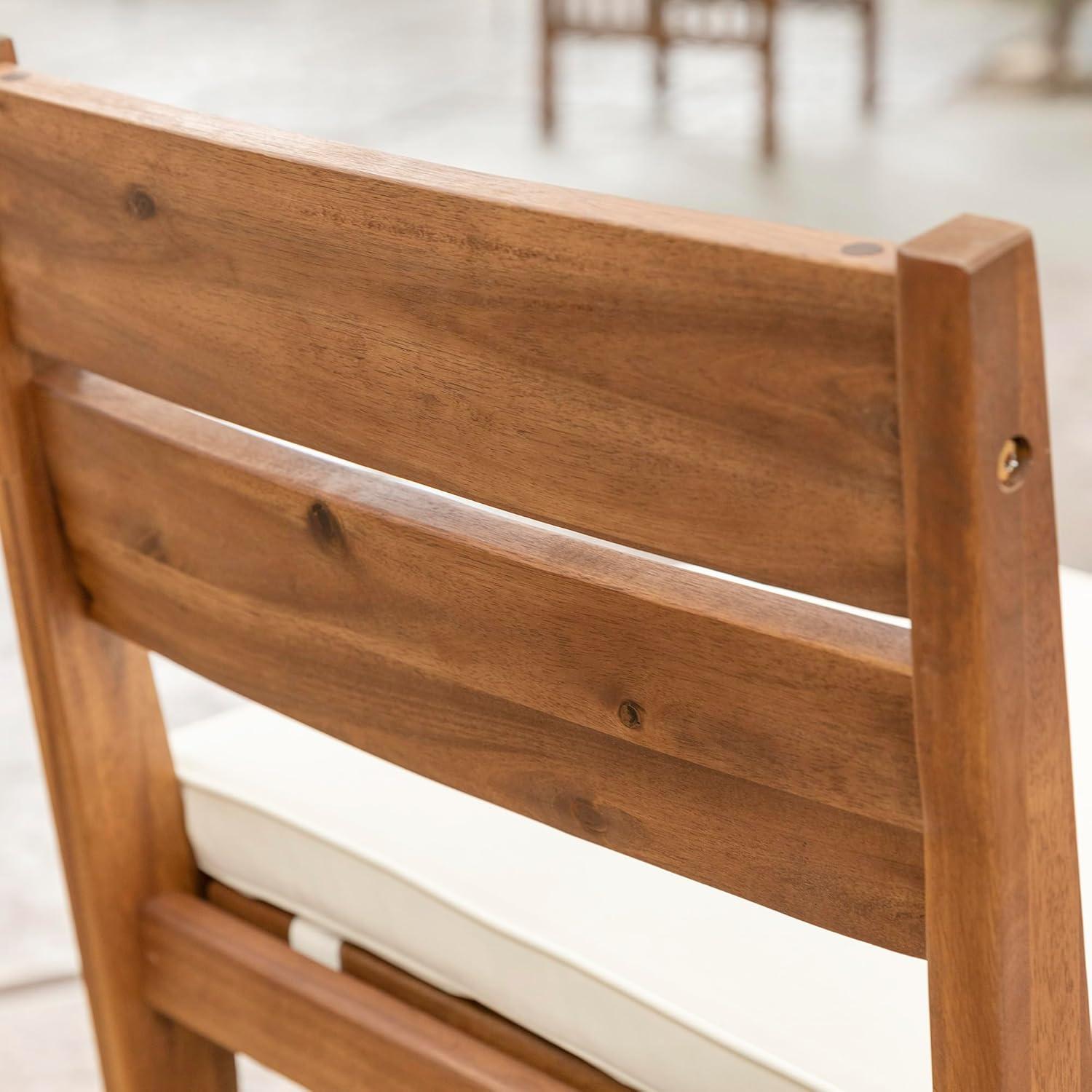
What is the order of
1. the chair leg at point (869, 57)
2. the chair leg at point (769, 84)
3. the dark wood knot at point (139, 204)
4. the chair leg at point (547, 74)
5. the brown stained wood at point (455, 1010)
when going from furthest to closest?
the chair leg at point (869, 57), the chair leg at point (547, 74), the chair leg at point (769, 84), the brown stained wood at point (455, 1010), the dark wood knot at point (139, 204)

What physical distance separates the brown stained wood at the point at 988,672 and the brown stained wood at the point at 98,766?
51 centimetres

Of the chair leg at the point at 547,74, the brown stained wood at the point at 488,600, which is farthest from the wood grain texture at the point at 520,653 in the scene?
the chair leg at the point at 547,74

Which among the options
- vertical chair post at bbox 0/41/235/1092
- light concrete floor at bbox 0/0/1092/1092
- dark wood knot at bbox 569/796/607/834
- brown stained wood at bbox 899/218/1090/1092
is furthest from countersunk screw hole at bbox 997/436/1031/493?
light concrete floor at bbox 0/0/1092/1092

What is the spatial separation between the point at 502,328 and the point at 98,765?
465mm

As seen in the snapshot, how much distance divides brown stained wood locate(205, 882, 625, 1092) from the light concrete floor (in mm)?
747

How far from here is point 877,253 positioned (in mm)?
477

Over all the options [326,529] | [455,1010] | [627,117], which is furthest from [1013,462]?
[627,117]

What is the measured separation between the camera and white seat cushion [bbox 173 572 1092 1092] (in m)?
0.75

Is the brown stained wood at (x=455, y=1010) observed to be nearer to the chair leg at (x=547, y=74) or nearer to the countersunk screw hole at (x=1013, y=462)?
the countersunk screw hole at (x=1013, y=462)

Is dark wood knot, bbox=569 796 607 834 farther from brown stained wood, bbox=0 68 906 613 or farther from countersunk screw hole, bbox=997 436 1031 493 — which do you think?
countersunk screw hole, bbox=997 436 1031 493

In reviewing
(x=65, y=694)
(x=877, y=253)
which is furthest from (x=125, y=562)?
(x=877, y=253)

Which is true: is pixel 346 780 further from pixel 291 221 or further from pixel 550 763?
pixel 291 221

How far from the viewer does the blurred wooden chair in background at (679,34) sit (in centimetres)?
406

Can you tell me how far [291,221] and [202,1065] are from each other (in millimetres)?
639
